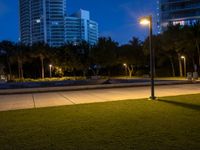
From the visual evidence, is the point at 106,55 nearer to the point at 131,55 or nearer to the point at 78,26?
the point at 131,55

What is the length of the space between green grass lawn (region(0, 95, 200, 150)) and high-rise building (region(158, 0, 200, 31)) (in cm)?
8081

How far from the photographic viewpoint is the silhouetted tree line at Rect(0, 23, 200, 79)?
4412 centimetres

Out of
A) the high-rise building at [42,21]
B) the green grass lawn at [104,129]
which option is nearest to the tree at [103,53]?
the green grass lawn at [104,129]

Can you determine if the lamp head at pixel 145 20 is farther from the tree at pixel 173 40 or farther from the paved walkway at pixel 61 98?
the tree at pixel 173 40

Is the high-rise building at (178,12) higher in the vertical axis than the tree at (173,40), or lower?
higher

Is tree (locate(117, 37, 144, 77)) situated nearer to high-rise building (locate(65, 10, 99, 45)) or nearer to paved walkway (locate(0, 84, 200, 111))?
paved walkway (locate(0, 84, 200, 111))

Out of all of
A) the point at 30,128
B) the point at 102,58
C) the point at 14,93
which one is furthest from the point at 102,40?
the point at 30,128

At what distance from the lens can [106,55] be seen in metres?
50.6

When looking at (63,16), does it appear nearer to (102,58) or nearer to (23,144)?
(102,58)

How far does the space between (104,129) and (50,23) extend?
116 meters

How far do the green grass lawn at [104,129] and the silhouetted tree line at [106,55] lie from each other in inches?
1335

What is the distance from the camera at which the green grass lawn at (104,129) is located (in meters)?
6.42

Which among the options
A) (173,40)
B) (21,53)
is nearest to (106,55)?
(173,40)

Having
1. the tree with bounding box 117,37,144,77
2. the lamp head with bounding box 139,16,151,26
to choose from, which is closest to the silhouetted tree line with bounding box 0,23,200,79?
the tree with bounding box 117,37,144,77
